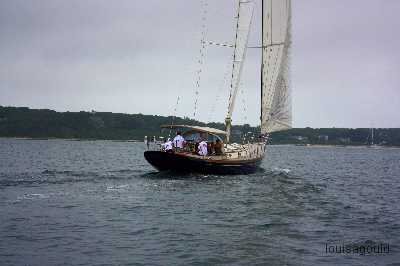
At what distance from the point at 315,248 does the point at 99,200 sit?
37.6 feet

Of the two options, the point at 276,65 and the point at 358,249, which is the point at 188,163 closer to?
the point at 276,65

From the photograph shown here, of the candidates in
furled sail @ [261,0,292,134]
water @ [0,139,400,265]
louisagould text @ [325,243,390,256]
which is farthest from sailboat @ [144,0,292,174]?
louisagould text @ [325,243,390,256]

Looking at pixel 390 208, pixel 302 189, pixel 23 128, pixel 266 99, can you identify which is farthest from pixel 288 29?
pixel 23 128

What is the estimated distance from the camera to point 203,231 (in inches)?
A: 739

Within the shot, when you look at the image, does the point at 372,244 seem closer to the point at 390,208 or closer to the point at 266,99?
the point at 390,208

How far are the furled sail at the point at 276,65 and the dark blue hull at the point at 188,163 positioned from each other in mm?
7411

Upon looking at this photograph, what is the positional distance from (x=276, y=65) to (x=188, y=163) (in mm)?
12993

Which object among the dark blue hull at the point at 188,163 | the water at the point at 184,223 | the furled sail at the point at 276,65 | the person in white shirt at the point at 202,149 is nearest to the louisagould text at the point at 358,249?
the water at the point at 184,223

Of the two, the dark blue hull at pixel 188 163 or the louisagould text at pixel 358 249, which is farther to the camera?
the dark blue hull at pixel 188 163

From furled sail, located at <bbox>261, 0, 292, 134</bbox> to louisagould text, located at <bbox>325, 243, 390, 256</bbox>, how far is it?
2591 centimetres

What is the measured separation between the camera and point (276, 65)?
42844 millimetres

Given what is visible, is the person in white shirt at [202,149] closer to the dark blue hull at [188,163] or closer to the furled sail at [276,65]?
the dark blue hull at [188,163]

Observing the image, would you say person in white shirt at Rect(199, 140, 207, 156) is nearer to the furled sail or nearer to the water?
the water

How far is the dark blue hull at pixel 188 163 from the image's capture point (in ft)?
112
